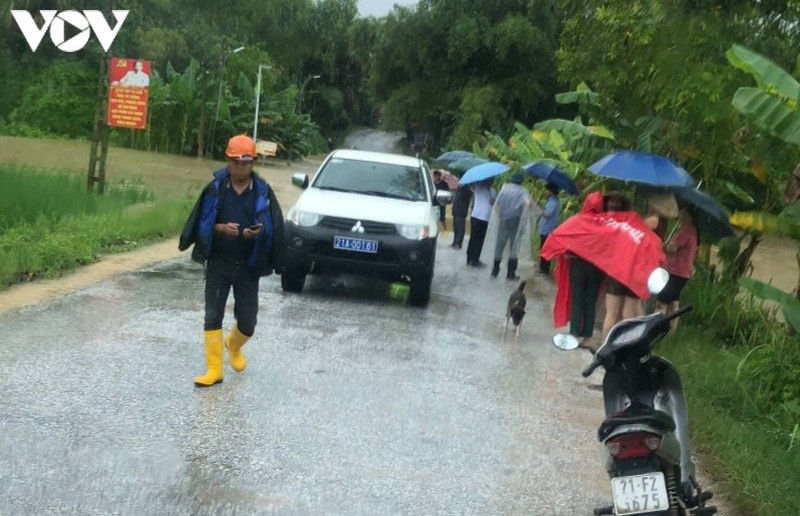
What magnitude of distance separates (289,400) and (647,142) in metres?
6.70

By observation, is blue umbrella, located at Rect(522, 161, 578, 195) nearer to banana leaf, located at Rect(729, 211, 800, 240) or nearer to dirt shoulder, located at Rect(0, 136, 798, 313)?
banana leaf, located at Rect(729, 211, 800, 240)

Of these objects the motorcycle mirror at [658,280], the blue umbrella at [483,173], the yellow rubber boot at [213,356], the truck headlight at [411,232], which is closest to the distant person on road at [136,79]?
the blue umbrella at [483,173]

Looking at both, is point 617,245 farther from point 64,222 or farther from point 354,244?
point 64,222

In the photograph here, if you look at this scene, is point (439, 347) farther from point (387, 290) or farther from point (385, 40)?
point (385, 40)

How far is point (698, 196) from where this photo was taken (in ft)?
31.1

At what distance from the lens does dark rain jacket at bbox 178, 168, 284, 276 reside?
736 cm

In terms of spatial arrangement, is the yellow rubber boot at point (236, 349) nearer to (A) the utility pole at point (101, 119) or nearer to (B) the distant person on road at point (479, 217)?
(B) the distant person on road at point (479, 217)

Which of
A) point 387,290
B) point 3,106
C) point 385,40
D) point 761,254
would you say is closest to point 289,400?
point 387,290

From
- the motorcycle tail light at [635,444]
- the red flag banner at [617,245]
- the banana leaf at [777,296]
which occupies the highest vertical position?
the red flag banner at [617,245]

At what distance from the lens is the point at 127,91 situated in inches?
749

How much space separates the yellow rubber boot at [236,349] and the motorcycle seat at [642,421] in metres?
3.80

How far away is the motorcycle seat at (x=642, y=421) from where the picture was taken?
176 inches

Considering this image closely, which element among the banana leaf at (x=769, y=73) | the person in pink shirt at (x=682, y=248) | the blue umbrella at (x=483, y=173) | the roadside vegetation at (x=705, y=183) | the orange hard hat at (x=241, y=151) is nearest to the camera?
the banana leaf at (x=769, y=73)

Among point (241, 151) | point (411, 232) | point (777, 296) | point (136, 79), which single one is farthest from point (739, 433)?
point (136, 79)
